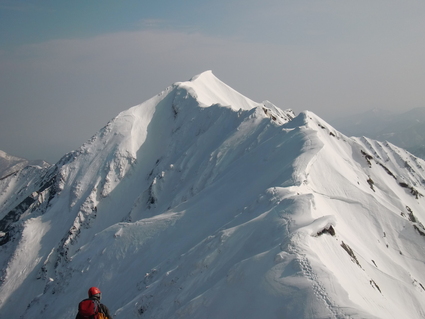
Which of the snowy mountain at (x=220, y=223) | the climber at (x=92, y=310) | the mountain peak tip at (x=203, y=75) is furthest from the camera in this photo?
the mountain peak tip at (x=203, y=75)

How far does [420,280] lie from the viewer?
25266 mm

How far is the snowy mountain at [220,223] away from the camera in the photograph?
587 inches

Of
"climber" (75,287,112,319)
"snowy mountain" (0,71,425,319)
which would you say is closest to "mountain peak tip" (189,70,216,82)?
"snowy mountain" (0,71,425,319)

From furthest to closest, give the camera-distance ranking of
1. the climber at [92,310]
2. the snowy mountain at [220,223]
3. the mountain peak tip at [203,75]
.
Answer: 1. the mountain peak tip at [203,75]
2. the snowy mountain at [220,223]
3. the climber at [92,310]

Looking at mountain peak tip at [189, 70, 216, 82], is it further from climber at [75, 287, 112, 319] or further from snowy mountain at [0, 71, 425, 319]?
climber at [75, 287, 112, 319]

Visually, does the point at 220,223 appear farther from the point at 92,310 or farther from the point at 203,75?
the point at 203,75

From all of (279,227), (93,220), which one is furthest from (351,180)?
(93,220)

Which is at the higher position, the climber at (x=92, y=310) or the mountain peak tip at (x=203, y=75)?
the mountain peak tip at (x=203, y=75)

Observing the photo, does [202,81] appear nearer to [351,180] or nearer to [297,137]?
[297,137]

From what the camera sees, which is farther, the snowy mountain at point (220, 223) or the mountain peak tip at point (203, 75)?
the mountain peak tip at point (203, 75)

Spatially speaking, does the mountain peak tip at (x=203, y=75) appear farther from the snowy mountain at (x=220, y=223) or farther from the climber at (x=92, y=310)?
the climber at (x=92, y=310)

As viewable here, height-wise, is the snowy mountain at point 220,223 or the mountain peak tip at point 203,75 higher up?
the mountain peak tip at point 203,75

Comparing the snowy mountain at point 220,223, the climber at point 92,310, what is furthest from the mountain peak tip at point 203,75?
the climber at point 92,310

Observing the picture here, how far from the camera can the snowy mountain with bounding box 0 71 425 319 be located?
587 inches
